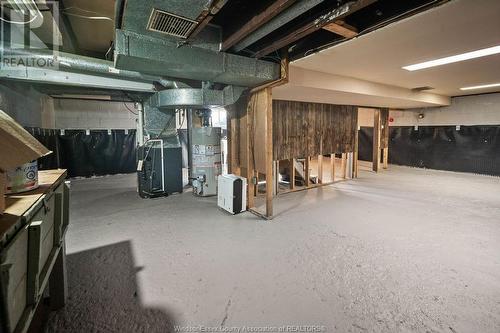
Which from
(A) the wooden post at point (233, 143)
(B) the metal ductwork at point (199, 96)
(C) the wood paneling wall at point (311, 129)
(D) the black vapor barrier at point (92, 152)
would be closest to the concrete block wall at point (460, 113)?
(C) the wood paneling wall at point (311, 129)

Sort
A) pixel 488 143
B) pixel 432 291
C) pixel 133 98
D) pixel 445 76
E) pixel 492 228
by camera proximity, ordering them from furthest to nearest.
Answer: pixel 488 143, pixel 133 98, pixel 445 76, pixel 492 228, pixel 432 291

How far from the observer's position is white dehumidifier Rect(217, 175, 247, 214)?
135 inches

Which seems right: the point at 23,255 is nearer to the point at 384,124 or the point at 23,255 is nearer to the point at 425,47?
the point at 425,47

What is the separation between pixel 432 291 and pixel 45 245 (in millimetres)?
2457

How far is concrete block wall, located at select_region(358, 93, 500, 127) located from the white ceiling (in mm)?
2523

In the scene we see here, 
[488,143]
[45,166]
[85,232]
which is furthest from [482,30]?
[45,166]

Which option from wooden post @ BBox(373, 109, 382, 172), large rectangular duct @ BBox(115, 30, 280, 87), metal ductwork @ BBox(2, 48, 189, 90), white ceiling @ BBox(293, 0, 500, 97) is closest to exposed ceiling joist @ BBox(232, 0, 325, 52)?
large rectangular duct @ BBox(115, 30, 280, 87)

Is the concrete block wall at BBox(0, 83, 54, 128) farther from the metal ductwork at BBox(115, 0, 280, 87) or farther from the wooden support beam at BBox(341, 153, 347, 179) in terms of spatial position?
the wooden support beam at BBox(341, 153, 347, 179)

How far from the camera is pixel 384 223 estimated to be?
308 cm

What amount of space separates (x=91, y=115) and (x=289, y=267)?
6800 mm

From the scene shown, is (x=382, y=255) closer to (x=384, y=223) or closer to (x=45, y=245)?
(x=384, y=223)

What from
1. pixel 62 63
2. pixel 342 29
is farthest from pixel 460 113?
pixel 62 63

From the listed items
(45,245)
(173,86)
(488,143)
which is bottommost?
(45,245)

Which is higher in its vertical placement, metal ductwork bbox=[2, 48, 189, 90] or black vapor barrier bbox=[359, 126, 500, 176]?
metal ductwork bbox=[2, 48, 189, 90]
